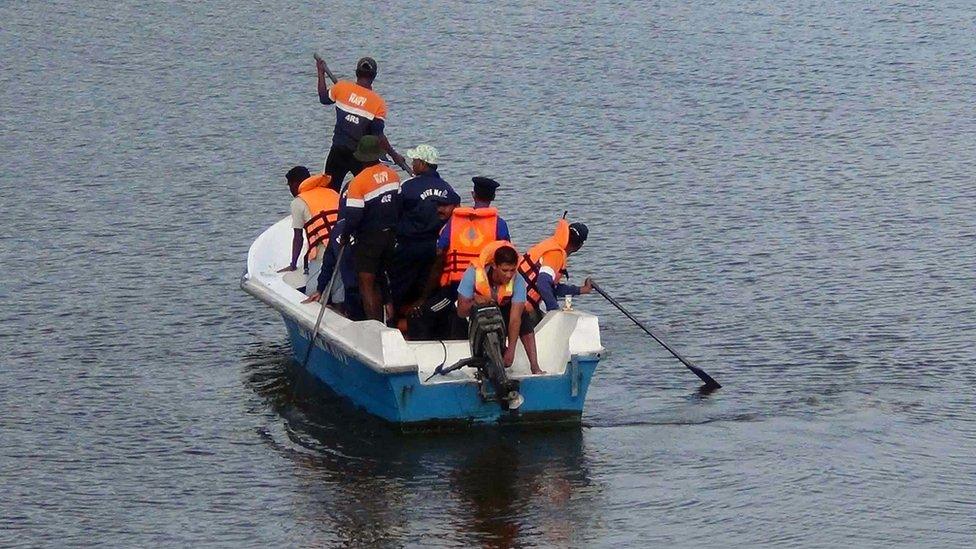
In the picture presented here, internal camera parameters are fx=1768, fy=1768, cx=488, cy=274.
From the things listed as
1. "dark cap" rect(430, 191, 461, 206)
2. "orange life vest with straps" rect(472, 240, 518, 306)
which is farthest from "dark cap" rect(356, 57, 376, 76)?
"orange life vest with straps" rect(472, 240, 518, 306)

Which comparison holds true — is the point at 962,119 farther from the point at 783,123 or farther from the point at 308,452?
the point at 308,452

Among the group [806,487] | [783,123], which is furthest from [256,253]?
[783,123]

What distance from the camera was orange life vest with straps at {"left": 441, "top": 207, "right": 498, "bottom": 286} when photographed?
1334 cm

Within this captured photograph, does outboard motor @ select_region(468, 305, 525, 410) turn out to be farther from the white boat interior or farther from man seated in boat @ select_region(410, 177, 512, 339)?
man seated in boat @ select_region(410, 177, 512, 339)

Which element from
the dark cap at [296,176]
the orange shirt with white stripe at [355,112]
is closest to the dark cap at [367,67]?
the orange shirt with white stripe at [355,112]

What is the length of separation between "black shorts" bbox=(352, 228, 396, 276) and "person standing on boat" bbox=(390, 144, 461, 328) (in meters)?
0.12

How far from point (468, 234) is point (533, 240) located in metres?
6.33

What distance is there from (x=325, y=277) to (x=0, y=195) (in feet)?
28.2

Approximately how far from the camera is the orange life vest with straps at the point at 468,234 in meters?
13.3

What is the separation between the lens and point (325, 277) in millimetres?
14523

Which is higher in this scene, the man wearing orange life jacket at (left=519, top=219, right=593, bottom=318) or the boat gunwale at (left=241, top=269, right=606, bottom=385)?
the man wearing orange life jacket at (left=519, top=219, right=593, bottom=318)

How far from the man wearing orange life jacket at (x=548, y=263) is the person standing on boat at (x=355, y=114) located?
2532mm

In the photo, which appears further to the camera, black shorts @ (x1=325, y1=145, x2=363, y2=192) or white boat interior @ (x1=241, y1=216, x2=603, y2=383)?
black shorts @ (x1=325, y1=145, x2=363, y2=192)

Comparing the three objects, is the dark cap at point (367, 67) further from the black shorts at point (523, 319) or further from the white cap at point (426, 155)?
the black shorts at point (523, 319)
